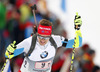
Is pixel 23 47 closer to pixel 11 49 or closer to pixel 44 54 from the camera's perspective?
pixel 11 49

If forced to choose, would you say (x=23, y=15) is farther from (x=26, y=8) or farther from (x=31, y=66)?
(x=31, y=66)

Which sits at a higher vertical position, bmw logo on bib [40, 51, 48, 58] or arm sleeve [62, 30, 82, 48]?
arm sleeve [62, 30, 82, 48]

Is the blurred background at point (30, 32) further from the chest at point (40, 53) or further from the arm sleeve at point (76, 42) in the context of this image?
the arm sleeve at point (76, 42)

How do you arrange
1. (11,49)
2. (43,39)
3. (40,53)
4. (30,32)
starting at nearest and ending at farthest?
(11,49) < (43,39) < (40,53) < (30,32)

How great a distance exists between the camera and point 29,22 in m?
8.89

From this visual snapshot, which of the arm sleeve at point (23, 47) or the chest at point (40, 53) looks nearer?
the arm sleeve at point (23, 47)

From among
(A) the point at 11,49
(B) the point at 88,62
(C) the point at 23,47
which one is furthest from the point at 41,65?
(B) the point at 88,62

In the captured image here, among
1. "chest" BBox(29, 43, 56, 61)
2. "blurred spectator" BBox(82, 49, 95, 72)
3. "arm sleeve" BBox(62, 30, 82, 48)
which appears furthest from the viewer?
"blurred spectator" BBox(82, 49, 95, 72)

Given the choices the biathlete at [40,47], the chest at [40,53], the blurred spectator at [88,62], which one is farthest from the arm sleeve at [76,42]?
the blurred spectator at [88,62]

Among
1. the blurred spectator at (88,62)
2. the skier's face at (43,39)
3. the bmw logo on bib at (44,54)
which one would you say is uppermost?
the skier's face at (43,39)

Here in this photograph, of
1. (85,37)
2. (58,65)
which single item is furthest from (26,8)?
(85,37)

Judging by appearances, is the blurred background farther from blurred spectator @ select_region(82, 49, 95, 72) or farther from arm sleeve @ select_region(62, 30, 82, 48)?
arm sleeve @ select_region(62, 30, 82, 48)

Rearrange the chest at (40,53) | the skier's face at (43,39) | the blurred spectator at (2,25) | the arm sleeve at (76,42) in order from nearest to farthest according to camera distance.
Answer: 1. the skier's face at (43,39)
2. the chest at (40,53)
3. the arm sleeve at (76,42)
4. the blurred spectator at (2,25)

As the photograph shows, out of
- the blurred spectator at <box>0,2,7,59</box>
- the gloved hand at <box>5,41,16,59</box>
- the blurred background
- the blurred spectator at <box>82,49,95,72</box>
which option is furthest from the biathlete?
the blurred spectator at <box>0,2,7,59</box>
